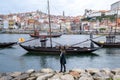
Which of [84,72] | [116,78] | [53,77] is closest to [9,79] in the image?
[53,77]

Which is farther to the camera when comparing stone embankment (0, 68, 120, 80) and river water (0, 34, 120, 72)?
river water (0, 34, 120, 72)

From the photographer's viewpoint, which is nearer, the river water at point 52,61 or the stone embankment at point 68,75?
the stone embankment at point 68,75

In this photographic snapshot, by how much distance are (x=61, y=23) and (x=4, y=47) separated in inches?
4630

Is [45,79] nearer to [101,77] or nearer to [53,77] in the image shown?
[53,77]

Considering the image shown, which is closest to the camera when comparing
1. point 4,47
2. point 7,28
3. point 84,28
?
point 4,47

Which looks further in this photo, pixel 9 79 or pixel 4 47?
pixel 4 47

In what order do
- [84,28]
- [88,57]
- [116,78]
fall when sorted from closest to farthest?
1. [116,78]
2. [88,57]
3. [84,28]

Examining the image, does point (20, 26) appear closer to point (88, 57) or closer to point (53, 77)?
point (88, 57)

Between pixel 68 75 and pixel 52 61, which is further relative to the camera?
pixel 52 61

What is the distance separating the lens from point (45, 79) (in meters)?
13.7

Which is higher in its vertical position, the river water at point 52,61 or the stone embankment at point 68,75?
the stone embankment at point 68,75

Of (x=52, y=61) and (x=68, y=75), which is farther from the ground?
(x=68, y=75)

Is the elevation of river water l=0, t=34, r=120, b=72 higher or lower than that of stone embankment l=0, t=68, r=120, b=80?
lower

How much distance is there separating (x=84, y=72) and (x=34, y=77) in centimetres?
251
